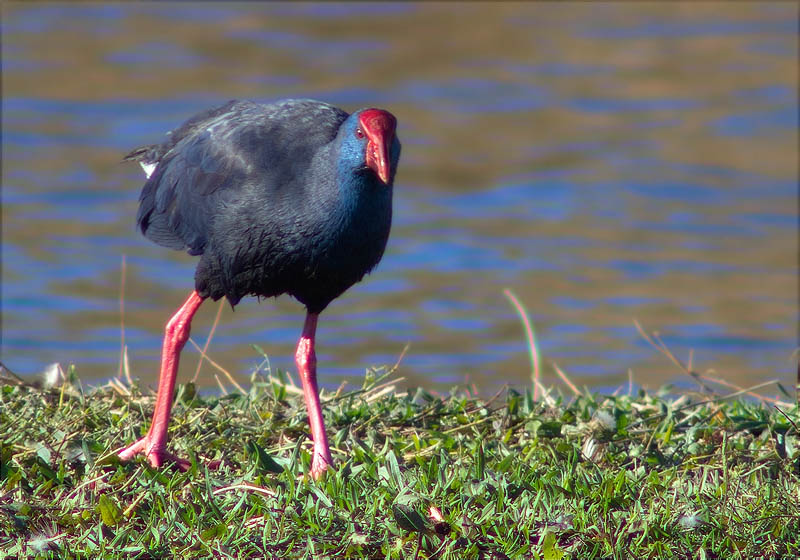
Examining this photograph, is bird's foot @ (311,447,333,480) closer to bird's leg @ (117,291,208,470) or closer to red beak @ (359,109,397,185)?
bird's leg @ (117,291,208,470)

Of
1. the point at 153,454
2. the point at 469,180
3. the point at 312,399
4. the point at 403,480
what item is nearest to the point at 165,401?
the point at 153,454

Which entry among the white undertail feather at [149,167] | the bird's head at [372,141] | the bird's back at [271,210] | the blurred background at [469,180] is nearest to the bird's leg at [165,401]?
→ the bird's back at [271,210]

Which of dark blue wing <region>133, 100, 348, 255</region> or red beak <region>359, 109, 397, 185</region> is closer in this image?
red beak <region>359, 109, 397, 185</region>

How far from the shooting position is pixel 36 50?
48.4ft

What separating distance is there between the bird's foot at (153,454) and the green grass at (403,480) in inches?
2.9

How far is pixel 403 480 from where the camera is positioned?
404cm

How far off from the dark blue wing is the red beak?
1.09ft

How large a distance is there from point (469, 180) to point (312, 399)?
821cm

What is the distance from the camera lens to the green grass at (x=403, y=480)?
3705mm

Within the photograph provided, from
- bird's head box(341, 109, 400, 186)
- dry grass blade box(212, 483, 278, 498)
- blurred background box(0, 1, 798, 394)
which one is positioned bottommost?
blurred background box(0, 1, 798, 394)

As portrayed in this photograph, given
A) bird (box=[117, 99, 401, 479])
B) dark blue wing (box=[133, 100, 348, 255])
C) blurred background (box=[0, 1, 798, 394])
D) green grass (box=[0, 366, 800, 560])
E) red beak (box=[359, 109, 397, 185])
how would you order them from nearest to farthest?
green grass (box=[0, 366, 800, 560]) < red beak (box=[359, 109, 397, 185]) < bird (box=[117, 99, 401, 479]) < dark blue wing (box=[133, 100, 348, 255]) < blurred background (box=[0, 1, 798, 394])

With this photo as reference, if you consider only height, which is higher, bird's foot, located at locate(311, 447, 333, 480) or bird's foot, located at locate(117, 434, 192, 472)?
bird's foot, located at locate(117, 434, 192, 472)

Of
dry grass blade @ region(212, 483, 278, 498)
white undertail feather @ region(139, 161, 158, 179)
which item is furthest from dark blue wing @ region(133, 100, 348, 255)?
dry grass blade @ region(212, 483, 278, 498)

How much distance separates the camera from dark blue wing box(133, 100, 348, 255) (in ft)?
14.6
